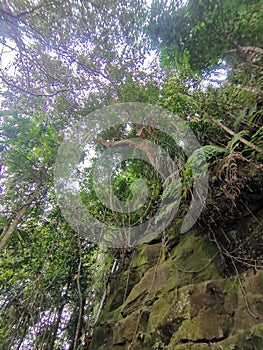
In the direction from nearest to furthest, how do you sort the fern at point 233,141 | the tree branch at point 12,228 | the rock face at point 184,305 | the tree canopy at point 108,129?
1. the rock face at point 184,305
2. the fern at point 233,141
3. the tree canopy at point 108,129
4. the tree branch at point 12,228

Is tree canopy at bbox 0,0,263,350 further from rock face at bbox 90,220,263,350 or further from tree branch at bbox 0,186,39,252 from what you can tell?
rock face at bbox 90,220,263,350

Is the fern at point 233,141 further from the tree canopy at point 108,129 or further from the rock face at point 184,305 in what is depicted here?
the rock face at point 184,305

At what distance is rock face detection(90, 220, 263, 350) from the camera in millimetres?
2127

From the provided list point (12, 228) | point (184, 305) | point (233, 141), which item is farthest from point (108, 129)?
point (184, 305)

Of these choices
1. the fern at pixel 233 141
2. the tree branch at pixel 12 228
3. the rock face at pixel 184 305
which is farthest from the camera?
the tree branch at pixel 12 228

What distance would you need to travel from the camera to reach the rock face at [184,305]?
2.13 m

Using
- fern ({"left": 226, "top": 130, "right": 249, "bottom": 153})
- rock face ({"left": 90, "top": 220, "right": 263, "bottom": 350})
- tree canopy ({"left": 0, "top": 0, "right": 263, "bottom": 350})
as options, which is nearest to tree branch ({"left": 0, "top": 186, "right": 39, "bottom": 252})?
tree canopy ({"left": 0, "top": 0, "right": 263, "bottom": 350})

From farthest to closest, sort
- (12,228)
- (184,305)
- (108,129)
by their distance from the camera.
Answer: (108,129) < (12,228) < (184,305)

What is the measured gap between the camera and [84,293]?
16.7ft

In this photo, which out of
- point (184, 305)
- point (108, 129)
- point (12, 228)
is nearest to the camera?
point (184, 305)

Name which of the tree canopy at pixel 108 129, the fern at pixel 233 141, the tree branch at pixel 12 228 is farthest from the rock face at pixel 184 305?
the tree branch at pixel 12 228

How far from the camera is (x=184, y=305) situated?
2.50 metres

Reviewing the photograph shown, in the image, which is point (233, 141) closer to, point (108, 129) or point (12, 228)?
point (108, 129)

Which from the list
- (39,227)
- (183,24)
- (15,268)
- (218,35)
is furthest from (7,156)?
(218,35)
